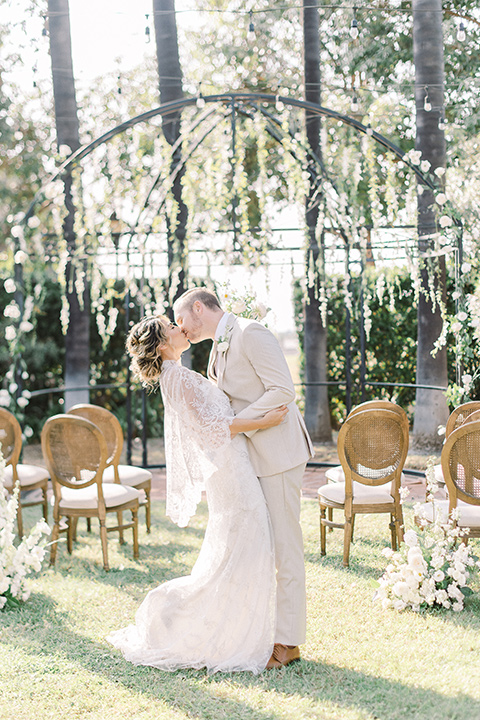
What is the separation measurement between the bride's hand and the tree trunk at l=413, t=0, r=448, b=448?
16.3 feet

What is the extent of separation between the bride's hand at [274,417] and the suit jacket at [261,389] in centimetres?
2

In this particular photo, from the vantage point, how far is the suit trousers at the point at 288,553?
3080mm

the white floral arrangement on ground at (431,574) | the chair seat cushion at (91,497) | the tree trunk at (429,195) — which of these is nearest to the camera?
the white floral arrangement on ground at (431,574)

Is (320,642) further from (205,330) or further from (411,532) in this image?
(205,330)

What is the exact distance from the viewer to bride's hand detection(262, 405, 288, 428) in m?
3.01

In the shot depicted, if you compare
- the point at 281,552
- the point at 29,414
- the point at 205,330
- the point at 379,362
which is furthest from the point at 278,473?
the point at 29,414

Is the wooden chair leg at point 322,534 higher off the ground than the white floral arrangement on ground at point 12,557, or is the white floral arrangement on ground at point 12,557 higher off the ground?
the white floral arrangement on ground at point 12,557

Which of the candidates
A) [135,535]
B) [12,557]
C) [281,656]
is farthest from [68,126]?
[281,656]

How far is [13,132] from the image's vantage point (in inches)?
458

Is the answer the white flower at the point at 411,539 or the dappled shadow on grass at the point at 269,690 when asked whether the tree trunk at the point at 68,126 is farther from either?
the white flower at the point at 411,539

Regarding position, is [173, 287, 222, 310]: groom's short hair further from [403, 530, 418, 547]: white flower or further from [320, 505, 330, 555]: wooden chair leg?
[320, 505, 330, 555]: wooden chair leg

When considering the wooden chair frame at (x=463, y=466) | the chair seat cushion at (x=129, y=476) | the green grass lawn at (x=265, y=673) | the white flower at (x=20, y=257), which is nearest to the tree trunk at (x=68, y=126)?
the white flower at (x=20, y=257)

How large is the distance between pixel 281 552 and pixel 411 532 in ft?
3.41

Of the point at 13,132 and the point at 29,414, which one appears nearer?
the point at 29,414
